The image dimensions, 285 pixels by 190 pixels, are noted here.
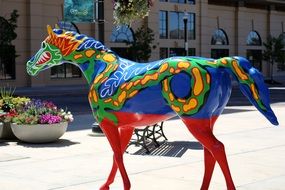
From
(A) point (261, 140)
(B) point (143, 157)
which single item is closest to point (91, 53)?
(B) point (143, 157)

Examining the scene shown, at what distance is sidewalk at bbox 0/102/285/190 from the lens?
7.91 metres

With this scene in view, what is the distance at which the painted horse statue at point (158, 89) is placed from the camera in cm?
603

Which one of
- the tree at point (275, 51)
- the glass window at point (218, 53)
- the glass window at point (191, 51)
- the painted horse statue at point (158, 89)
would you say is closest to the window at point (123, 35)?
the glass window at point (191, 51)

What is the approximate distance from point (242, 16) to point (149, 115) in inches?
2096

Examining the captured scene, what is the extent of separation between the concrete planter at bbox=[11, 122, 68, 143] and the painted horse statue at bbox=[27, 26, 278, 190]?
16.0 feet

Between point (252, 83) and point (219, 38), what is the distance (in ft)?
165

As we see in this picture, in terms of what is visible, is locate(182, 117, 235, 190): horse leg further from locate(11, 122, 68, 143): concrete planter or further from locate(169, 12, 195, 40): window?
locate(169, 12, 195, 40): window

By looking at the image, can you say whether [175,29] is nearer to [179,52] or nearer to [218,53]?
[179,52]

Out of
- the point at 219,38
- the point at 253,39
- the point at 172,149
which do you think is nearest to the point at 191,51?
the point at 219,38

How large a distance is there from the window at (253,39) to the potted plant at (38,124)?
160 ft

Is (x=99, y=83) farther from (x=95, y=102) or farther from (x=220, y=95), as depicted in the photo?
(x=220, y=95)

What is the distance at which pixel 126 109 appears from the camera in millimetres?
6543

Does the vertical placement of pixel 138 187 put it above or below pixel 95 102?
below

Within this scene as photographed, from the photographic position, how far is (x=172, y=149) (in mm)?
11320
